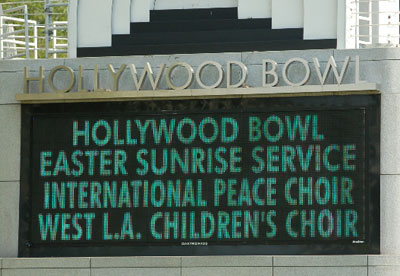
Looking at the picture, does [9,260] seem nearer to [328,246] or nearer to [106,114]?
[106,114]

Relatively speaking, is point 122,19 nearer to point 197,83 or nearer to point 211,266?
point 197,83

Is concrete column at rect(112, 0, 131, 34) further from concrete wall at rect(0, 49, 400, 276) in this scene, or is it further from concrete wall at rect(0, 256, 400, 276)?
concrete wall at rect(0, 256, 400, 276)

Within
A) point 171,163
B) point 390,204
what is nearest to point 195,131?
point 171,163

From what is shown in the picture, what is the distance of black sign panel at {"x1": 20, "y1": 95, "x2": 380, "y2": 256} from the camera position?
61.4 ft

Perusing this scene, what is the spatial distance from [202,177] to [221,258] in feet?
4.12

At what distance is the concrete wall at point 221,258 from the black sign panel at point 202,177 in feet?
0.57

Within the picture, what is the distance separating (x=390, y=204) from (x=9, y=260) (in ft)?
19.1

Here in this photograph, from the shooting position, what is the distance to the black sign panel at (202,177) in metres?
18.7

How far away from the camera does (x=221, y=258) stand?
18.9m

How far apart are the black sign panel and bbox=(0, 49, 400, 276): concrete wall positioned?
0.17 metres

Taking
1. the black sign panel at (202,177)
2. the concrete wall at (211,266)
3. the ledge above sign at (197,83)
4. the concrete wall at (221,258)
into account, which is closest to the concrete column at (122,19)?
the concrete wall at (221,258)

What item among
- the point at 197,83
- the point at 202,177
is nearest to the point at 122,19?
the point at 197,83

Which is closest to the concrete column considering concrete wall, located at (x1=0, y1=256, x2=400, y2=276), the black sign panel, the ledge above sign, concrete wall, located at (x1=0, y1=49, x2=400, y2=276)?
concrete wall, located at (x1=0, y1=49, x2=400, y2=276)

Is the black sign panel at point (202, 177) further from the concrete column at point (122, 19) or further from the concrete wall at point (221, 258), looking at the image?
the concrete column at point (122, 19)
